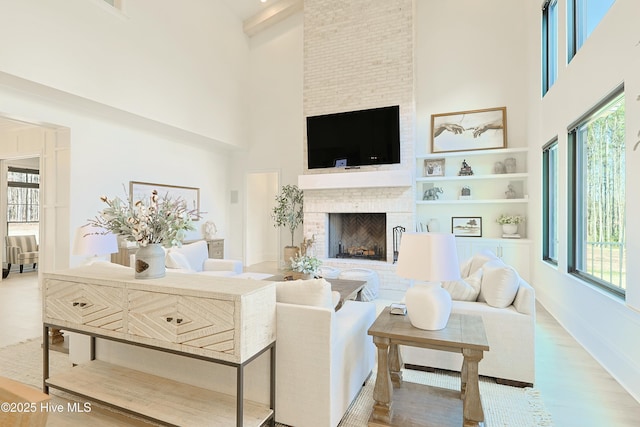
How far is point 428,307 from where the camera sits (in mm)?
2027

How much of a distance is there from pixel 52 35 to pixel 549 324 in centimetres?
705

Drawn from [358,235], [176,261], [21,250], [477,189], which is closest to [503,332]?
[176,261]

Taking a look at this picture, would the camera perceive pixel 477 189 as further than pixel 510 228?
Yes

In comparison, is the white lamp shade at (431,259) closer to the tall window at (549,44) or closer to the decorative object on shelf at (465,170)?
the tall window at (549,44)

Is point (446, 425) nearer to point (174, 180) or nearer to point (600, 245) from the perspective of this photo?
point (600, 245)

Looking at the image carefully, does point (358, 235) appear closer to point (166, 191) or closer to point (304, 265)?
point (304, 265)

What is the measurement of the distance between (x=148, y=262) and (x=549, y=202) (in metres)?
5.31

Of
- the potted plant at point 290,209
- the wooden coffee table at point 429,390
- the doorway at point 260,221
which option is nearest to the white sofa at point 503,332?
the wooden coffee table at point 429,390

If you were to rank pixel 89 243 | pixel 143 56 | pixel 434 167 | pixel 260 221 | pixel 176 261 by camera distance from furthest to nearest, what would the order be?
pixel 260 221, pixel 434 167, pixel 143 56, pixel 176 261, pixel 89 243

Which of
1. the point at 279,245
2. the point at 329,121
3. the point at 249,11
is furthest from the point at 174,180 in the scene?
the point at 249,11

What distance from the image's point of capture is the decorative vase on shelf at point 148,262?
212 cm

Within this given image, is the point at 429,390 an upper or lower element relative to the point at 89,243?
lower

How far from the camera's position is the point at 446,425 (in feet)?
6.38

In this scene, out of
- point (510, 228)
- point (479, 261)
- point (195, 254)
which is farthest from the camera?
point (510, 228)
